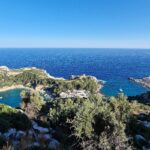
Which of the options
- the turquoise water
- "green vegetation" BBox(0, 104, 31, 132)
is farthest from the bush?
the turquoise water

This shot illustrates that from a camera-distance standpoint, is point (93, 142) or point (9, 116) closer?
point (93, 142)

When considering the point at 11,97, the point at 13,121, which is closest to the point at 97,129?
the point at 13,121

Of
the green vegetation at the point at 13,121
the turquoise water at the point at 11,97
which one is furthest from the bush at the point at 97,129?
the turquoise water at the point at 11,97

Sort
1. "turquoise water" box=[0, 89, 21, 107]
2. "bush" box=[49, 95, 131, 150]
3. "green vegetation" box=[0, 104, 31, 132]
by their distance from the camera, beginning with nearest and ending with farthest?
"bush" box=[49, 95, 131, 150] < "green vegetation" box=[0, 104, 31, 132] < "turquoise water" box=[0, 89, 21, 107]

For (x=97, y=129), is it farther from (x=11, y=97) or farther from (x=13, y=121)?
(x=11, y=97)

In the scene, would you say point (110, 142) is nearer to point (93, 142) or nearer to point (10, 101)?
point (93, 142)

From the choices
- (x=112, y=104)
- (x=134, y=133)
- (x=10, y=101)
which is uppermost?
(x=112, y=104)

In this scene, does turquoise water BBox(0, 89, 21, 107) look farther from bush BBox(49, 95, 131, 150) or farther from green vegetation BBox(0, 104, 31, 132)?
bush BBox(49, 95, 131, 150)

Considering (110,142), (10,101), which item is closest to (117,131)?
(110,142)

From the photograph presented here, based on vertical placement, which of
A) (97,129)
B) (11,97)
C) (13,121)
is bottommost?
(11,97)
